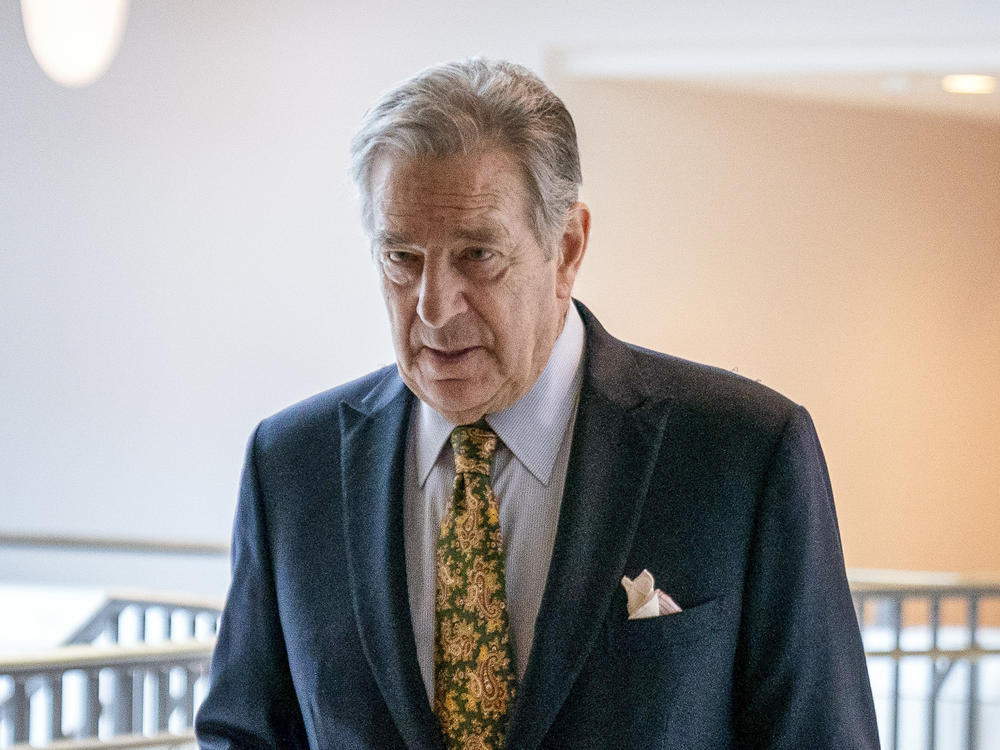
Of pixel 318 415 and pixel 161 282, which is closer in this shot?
pixel 318 415

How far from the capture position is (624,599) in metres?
1.45

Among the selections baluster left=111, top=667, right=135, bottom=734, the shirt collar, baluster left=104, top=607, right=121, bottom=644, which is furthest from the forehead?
baluster left=104, top=607, right=121, bottom=644

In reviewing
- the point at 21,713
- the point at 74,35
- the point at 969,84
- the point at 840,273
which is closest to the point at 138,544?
the point at 21,713

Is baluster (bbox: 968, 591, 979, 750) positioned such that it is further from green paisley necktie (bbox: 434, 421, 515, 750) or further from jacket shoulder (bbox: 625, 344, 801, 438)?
green paisley necktie (bbox: 434, 421, 515, 750)

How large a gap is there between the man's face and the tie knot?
0.30ft

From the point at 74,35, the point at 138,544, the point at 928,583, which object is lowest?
the point at 138,544

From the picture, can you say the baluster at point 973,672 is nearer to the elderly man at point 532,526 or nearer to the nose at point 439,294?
the elderly man at point 532,526

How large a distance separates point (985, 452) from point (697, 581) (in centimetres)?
575

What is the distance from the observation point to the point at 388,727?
58.4 inches

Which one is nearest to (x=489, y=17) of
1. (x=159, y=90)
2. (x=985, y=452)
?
(x=159, y=90)

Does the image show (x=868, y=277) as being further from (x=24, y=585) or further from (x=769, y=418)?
(x=769, y=418)

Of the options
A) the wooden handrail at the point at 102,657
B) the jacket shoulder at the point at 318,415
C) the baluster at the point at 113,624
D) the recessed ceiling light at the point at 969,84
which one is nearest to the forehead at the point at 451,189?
the jacket shoulder at the point at 318,415

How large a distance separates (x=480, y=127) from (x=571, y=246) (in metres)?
0.22

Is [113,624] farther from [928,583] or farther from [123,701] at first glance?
[928,583]
